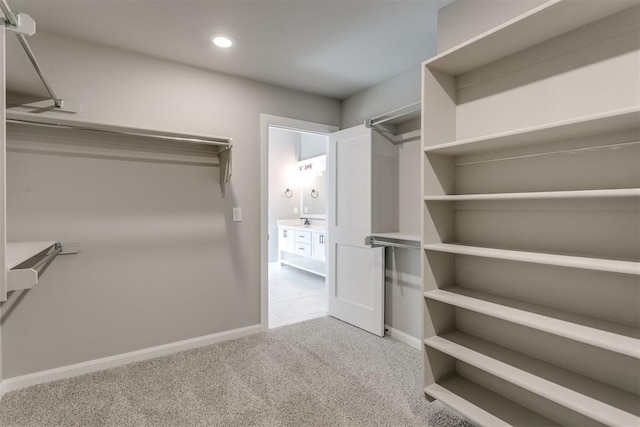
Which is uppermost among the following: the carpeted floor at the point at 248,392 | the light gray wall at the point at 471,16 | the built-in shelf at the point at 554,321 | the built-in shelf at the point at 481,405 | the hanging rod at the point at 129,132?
the light gray wall at the point at 471,16

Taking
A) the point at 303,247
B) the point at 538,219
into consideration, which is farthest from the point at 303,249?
the point at 538,219

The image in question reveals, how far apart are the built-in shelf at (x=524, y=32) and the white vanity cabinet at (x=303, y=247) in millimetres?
3070

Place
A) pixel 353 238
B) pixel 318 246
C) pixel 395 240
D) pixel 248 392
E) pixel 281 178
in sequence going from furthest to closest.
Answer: pixel 281 178, pixel 318 246, pixel 353 238, pixel 395 240, pixel 248 392

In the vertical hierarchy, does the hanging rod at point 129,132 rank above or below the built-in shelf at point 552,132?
above

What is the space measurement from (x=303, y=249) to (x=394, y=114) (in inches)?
125

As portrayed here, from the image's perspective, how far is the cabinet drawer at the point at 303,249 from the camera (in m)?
5.10

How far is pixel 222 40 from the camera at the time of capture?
2.24 m

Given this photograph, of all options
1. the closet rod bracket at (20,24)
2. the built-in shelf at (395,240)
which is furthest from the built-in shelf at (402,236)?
the closet rod bracket at (20,24)

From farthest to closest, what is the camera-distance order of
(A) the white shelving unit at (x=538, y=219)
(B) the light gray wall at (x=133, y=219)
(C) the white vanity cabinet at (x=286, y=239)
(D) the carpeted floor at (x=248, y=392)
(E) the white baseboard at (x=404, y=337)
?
(C) the white vanity cabinet at (x=286, y=239), (E) the white baseboard at (x=404, y=337), (B) the light gray wall at (x=133, y=219), (D) the carpeted floor at (x=248, y=392), (A) the white shelving unit at (x=538, y=219)

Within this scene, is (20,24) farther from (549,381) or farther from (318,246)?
(318,246)

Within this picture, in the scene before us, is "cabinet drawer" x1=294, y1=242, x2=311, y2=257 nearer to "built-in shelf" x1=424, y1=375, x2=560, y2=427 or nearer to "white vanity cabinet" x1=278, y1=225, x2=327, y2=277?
"white vanity cabinet" x1=278, y1=225, x2=327, y2=277

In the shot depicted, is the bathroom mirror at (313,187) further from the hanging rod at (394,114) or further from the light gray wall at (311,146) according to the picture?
the hanging rod at (394,114)

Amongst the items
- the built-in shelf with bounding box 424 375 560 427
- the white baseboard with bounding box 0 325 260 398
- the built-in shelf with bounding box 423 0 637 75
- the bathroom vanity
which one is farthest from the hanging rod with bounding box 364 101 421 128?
the white baseboard with bounding box 0 325 260 398

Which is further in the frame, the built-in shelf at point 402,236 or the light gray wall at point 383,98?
the light gray wall at point 383,98
